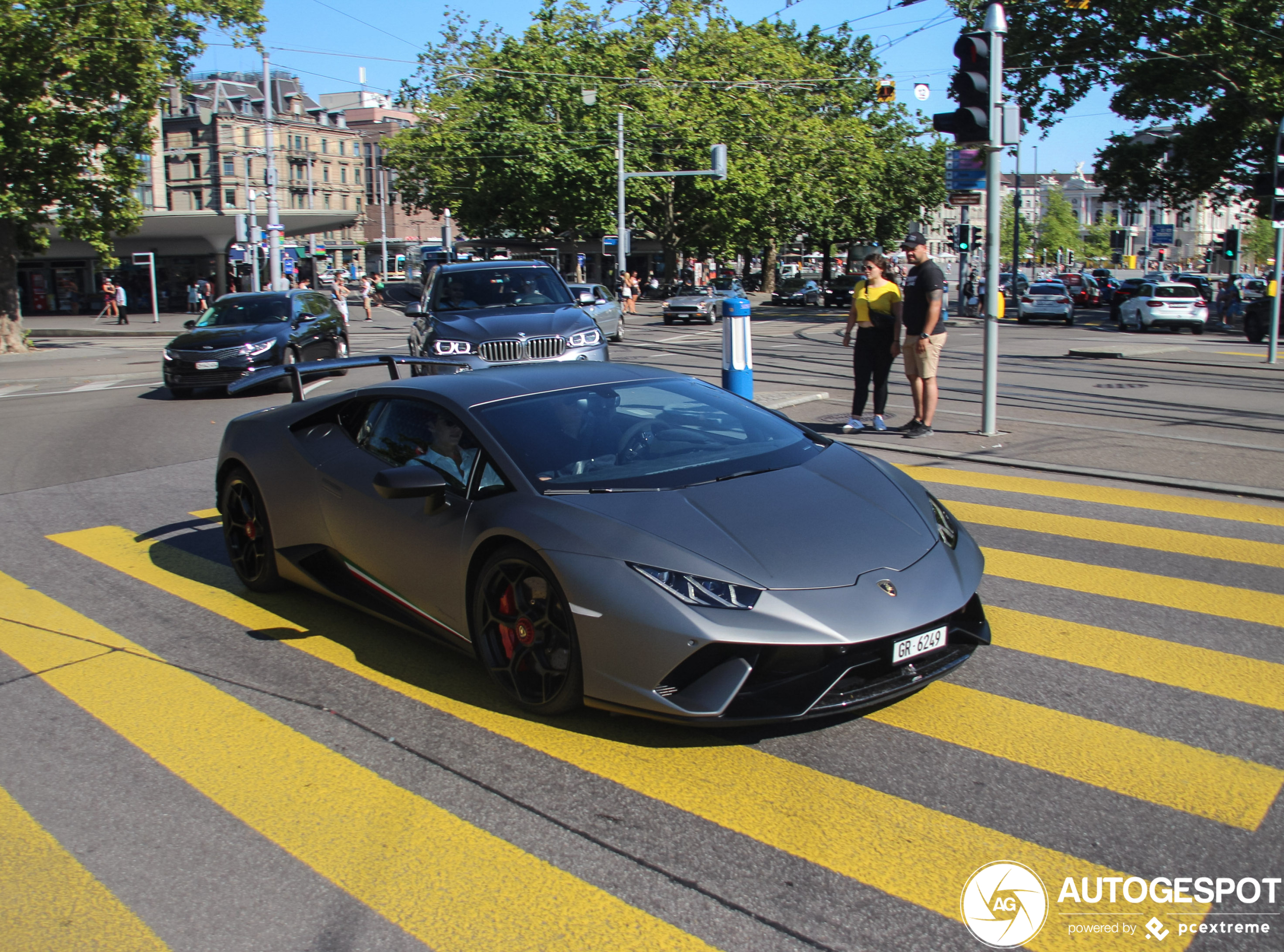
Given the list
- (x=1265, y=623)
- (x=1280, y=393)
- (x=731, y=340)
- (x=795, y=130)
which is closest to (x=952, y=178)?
(x=795, y=130)

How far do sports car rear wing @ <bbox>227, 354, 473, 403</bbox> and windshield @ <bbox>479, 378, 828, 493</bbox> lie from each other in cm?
143

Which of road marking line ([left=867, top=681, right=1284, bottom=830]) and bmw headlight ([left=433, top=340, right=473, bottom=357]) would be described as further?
bmw headlight ([left=433, top=340, right=473, bottom=357])

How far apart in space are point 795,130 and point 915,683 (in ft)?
188

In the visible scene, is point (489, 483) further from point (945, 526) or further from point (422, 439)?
point (945, 526)

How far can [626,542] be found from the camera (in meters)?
3.81

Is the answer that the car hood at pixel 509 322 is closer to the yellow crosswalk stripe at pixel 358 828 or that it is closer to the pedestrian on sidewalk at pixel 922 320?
the pedestrian on sidewalk at pixel 922 320

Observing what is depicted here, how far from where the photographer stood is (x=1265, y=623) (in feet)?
16.4

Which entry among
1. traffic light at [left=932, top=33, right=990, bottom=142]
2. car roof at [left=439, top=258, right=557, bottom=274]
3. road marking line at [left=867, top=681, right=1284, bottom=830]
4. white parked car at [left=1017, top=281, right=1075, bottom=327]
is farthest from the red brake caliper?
white parked car at [left=1017, top=281, right=1075, bottom=327]

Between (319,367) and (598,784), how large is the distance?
3503mm

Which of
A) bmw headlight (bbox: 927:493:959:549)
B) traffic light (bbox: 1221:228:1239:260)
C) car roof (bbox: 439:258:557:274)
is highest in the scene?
traffic light (bbox: 1221:228:1239:260)

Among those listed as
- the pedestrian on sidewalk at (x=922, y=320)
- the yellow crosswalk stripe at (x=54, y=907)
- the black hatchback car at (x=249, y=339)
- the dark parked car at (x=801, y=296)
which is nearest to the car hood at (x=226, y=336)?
the black hatchback car at (x=249, y=339)

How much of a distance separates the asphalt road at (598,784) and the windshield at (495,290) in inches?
304

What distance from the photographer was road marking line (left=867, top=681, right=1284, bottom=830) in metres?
3.39

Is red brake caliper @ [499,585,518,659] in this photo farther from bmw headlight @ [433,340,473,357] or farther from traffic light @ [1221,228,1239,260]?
traffic light @ [1221,228,1239,260]
